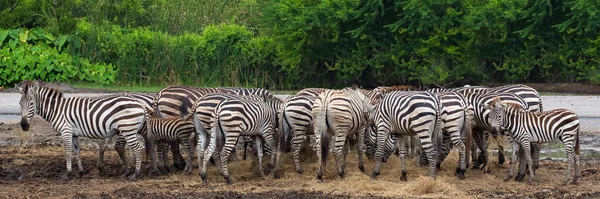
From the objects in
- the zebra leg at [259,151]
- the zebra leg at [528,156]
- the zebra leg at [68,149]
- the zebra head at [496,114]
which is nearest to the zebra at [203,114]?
the zebra leg at [259,151]

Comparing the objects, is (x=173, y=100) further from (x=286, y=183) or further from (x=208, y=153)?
(x=286, y=183)

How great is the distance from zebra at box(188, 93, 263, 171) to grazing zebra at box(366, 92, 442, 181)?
215cm

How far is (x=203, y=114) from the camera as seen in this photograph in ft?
45.2

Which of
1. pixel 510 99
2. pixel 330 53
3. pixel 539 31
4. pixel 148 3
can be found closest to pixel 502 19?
pixel 539 31

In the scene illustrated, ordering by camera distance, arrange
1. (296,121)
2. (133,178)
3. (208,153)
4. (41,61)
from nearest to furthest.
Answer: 1. (208,153)
2. (133,178)
3. (296,121)
4. (41,61)

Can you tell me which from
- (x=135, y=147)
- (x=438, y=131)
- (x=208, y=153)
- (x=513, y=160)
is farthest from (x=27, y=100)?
(x=513, y=160)

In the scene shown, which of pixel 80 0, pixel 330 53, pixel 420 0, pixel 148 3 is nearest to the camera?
pixel 420 0

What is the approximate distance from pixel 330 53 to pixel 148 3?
8171mm

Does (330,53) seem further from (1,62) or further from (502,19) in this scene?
(1,62)

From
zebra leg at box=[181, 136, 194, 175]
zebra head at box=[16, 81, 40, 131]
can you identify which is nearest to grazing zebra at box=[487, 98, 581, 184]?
zebra leg at box=[181, 136, 194, 175]

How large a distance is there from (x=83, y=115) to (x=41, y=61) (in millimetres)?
12595

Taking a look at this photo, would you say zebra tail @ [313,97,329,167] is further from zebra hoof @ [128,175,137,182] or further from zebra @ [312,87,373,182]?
zebra hoof @ [128,175,137,182]

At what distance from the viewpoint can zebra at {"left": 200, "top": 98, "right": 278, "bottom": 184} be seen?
13.4 m

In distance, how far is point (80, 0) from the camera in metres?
29.9
